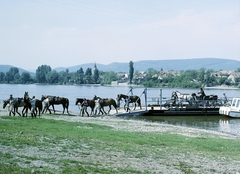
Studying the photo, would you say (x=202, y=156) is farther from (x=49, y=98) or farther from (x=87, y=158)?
(x=49, y=98)

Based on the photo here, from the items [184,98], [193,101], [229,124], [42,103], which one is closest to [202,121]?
[229,124]

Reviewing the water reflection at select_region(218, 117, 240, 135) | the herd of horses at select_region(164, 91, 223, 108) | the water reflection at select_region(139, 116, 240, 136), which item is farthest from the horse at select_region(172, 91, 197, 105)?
the water reflection at select_region(218, 117, 240, 135)

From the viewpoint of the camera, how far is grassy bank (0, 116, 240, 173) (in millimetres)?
10867

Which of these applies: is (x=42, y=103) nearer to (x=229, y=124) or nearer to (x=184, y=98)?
(x=229, y=124)

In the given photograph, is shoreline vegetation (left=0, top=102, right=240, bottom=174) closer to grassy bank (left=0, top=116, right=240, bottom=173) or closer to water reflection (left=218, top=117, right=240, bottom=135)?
grassy bank (left=0, top=116, right=240, bottom=173)

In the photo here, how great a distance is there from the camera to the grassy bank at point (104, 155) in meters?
10.9

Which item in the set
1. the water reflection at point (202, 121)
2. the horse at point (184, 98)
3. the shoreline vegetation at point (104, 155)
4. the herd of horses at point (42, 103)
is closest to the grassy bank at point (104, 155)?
the shoreline vegetation at point (104, 155)

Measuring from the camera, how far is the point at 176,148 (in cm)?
1606

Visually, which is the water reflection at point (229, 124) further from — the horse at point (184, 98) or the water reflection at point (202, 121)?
the horse at point (184, 98)

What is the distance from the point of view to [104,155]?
12945 millimetres

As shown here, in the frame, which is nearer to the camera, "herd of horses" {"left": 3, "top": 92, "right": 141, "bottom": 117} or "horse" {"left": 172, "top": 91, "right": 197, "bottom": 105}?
"herd of horses" {"left": 3, "top": 92, "right": 141, "bottom": 117}

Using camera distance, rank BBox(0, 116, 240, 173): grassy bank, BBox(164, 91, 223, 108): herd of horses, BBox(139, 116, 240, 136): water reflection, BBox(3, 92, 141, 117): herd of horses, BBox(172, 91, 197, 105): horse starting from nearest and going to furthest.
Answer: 1. BBox(0, 116, 240, 173): grassy bank
2. BBox(3, 92, 141, 117): herd of horses
3. BBox(139, 116, 240, 136): water reflection
4. BBox(164, 91, 223, 108): herd of horses
5. BBox(172, 91, 197, 105): horse

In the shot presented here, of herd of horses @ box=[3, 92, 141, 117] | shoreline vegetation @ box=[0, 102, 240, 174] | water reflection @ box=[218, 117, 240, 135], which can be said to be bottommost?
water reflection @ box=[218, 117, 240, 135]

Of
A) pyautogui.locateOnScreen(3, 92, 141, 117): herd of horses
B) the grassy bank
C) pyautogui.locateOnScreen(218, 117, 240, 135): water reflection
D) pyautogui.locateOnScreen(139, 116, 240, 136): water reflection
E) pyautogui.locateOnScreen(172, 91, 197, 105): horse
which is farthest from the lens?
pyautogui.locateOnScreen(172, 91, 197, 105): horse
